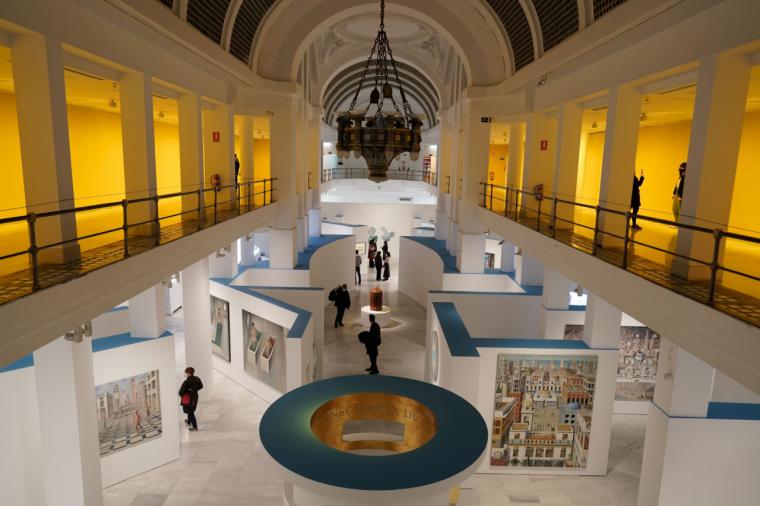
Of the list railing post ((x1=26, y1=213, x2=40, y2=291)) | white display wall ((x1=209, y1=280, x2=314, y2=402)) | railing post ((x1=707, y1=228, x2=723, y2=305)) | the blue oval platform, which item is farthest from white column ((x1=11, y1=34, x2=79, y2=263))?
railing post ((x1=707, y1=228, x2=723, y2=305))

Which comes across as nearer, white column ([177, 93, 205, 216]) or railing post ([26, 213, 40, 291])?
railing post ([26, 213, 40, 291])

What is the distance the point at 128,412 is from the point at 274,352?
3184mm

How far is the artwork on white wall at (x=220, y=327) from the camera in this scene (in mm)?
12352

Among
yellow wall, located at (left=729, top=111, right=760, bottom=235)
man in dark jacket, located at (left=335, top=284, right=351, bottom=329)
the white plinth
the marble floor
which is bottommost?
the marble floor

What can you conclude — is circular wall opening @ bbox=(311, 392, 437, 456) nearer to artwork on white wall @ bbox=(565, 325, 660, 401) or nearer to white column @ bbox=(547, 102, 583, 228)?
white column @ bbox=(547, 102, 583, 228)

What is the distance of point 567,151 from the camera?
1019cm

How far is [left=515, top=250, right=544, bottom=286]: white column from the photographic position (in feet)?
45.0

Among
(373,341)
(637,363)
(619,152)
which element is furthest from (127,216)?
(637,363)

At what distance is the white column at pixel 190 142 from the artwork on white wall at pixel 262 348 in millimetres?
2752

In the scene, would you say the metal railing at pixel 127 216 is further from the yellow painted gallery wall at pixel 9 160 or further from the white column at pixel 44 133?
the yellow painted gallery wall at pixel 9 160

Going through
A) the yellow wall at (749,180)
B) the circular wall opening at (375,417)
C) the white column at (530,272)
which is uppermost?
the yellow wall at (749,180)

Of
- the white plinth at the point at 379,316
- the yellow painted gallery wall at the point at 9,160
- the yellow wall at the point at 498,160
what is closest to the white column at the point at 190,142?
the yellow painted gallery wall at the point at 9,160

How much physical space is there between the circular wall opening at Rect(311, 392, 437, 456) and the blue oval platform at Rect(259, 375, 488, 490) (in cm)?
10

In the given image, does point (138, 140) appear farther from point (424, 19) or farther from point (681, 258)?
point (424, 19)
